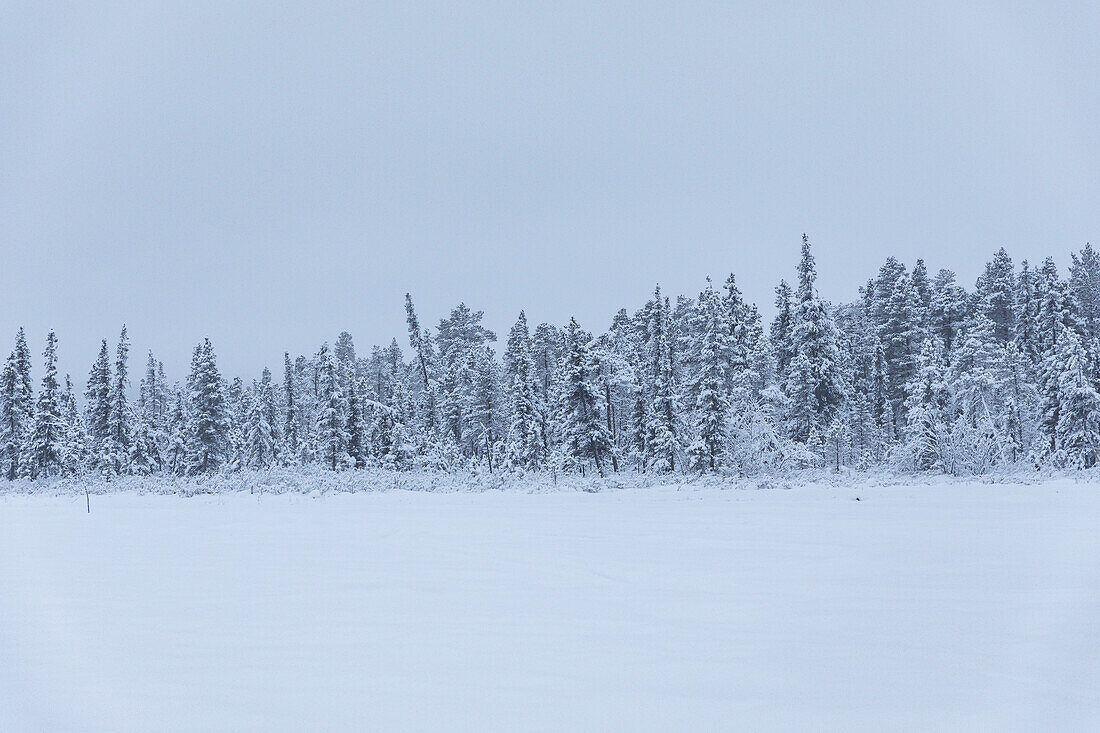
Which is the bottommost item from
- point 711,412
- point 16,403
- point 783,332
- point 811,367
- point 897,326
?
point 711,412

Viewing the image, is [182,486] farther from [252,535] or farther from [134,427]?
[134,427]

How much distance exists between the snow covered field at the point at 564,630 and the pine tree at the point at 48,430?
34258 mm

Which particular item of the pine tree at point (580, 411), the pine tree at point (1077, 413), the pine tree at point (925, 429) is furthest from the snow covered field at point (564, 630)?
the pine tree at point (1077, 413)

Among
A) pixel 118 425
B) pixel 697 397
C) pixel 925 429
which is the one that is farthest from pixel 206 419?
pixel 925 429

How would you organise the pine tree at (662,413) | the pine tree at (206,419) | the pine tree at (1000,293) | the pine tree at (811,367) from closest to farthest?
the pine tree at (662,413) → the pine tree at (811,367) → the pine tree at (206,419) → the pine tree at (1000,293)

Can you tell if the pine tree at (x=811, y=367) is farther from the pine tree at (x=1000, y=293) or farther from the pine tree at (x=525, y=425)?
the pine tree at (x=1000, y=293)

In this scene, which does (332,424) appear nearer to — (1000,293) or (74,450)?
(74,450)

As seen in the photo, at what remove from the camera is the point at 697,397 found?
30.4 m

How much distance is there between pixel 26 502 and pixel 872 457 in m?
46.2

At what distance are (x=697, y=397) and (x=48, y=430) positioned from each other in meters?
34.6

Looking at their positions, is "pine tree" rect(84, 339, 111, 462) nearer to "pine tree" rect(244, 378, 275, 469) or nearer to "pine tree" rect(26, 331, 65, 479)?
"pine tree" rect(26, 331, 65, 479)

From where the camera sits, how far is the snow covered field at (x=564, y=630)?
11.2 ft

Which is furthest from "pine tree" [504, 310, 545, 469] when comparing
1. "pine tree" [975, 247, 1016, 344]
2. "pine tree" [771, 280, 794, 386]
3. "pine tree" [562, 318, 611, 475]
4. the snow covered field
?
"pine tree" [975, 247, 1016, 344]

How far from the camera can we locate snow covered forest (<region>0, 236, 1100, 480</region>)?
2900 centimetres
